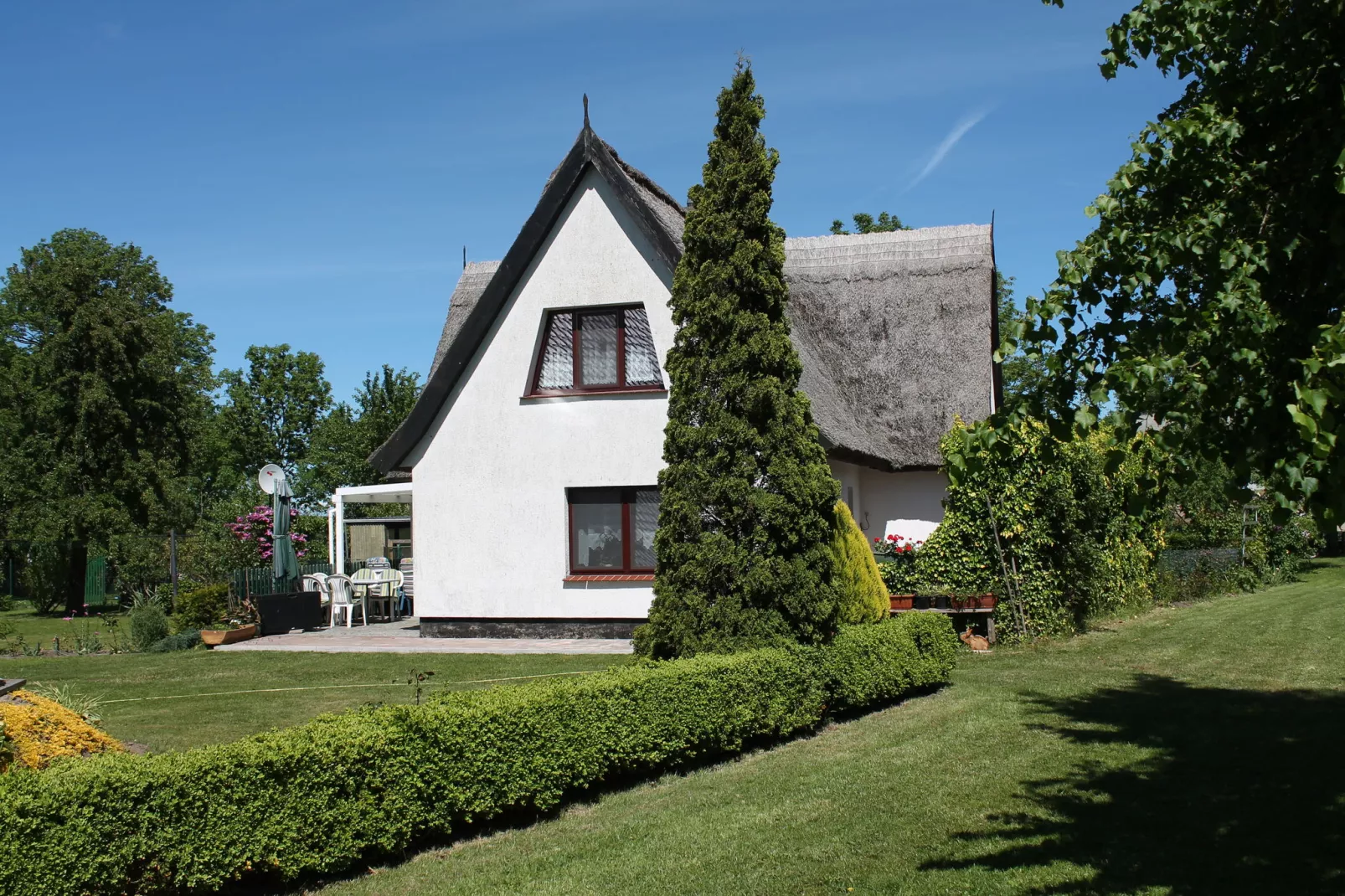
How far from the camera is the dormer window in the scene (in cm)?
1669

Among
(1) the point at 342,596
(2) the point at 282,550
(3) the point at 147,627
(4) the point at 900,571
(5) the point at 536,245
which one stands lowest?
(3) the point at 147,627

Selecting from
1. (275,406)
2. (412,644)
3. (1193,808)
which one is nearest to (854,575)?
(1193,808)

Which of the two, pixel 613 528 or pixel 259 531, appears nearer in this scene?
pixel 613 528

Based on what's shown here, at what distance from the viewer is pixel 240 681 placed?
12953 millimetres

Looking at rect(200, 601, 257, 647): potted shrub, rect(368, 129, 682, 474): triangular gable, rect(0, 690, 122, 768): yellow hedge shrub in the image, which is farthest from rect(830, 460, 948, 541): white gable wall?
rect(0, 690, 122, 768): yellow hedge shrub

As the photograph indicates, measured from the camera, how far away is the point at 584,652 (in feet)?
48.3

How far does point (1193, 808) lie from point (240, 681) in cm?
1034

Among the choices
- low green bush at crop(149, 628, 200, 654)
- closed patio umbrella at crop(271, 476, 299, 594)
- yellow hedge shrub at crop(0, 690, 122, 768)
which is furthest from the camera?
closed patio umbrella at crop(271, 476, 299, 594)

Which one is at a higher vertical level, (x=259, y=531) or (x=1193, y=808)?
(x=259, y=531)

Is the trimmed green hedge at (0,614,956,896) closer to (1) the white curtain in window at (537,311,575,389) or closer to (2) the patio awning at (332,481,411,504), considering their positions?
(1) the white curtain in window at (537,311,575,389)

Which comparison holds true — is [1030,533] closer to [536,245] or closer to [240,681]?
[536,245]

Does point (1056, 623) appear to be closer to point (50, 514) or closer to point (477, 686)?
point (477, 686)

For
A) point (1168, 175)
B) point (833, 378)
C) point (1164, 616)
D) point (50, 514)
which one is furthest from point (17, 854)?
point (50, 514)

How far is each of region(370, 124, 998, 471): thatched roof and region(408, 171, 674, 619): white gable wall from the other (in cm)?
32
